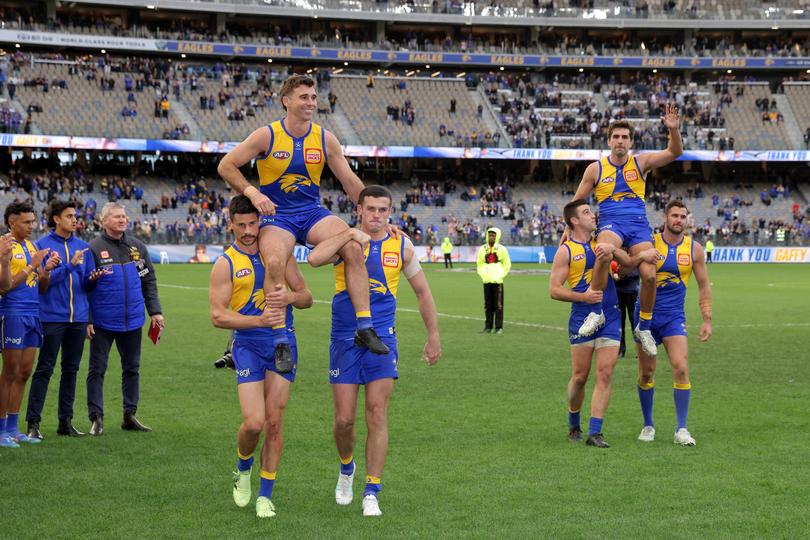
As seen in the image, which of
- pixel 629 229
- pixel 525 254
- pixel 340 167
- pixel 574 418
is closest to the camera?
pixel 340 167

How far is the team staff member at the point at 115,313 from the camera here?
33.7 ft

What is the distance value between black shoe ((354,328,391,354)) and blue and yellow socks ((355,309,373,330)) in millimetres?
30

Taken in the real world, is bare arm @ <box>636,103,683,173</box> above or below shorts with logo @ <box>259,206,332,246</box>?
above

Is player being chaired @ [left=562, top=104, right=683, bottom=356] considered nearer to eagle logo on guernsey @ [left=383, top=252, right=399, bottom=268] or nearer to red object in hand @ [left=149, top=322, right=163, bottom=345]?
eagle logo on guernsey @ [left=383, top=252, right=399, bottom=268]

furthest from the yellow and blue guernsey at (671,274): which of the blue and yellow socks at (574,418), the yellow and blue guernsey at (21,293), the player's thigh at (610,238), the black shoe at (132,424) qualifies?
the yellow and blue guernsey at (21,293)

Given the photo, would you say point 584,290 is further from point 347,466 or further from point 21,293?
point 21,293

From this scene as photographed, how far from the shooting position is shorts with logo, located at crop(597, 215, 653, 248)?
1092 cm

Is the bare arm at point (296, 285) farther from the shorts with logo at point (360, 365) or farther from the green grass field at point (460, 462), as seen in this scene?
the green grass field at point (460, 462)

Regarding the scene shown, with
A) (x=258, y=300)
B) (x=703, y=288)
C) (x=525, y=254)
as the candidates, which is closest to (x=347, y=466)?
(x=258, y=300)

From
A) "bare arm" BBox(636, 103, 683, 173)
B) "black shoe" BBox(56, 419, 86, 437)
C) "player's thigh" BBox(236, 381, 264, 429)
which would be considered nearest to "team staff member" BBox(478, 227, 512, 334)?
"bare arm" BBox(636, 103, 683, 173)

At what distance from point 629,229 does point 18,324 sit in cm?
626

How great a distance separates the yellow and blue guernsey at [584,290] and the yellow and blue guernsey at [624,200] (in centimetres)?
105

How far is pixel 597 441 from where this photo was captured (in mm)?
9625

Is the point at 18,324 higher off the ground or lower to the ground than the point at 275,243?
lower
